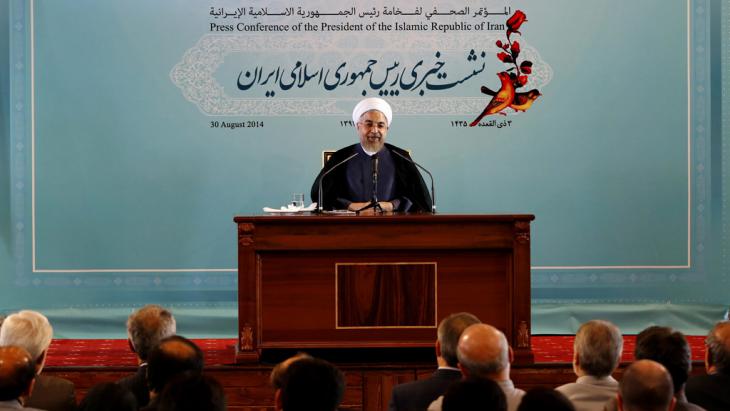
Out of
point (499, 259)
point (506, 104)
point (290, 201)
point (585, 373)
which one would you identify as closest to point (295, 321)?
point (499, 259)

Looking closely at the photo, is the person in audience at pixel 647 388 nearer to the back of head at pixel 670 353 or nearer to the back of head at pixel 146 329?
the back of head at pixel 670 353

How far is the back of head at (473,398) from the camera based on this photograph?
2.07 m

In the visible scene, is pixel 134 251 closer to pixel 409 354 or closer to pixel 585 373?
pixel 409 354

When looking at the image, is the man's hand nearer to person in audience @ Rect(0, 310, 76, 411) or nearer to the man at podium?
the man at podium

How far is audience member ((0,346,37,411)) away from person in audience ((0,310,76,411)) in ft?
1.62

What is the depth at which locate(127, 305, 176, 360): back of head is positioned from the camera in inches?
118

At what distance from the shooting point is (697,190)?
6609 millimetres

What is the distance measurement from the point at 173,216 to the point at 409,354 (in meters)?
2.77

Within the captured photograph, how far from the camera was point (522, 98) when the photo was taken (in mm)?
6586

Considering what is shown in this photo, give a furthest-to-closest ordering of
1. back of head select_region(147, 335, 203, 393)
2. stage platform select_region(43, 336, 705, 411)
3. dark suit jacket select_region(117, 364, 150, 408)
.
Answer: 1. stage platform select_region(43, 336, 705, 411)
2. dark suit jacket select_region(117, 364, 150, 408)
3. back of head select_region(147, 335, 203, 393)

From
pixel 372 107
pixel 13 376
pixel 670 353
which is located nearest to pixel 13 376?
pixel 13 376

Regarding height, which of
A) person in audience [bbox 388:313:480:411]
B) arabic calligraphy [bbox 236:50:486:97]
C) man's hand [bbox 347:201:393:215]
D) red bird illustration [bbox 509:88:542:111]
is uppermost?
arabic calligraphy [bbox 236:50:486:97]

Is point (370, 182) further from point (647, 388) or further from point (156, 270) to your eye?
point (647, 388)

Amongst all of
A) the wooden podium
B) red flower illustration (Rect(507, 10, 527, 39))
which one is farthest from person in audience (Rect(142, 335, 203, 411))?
red flower illustration (Rect(507, 10, 527, 39))
